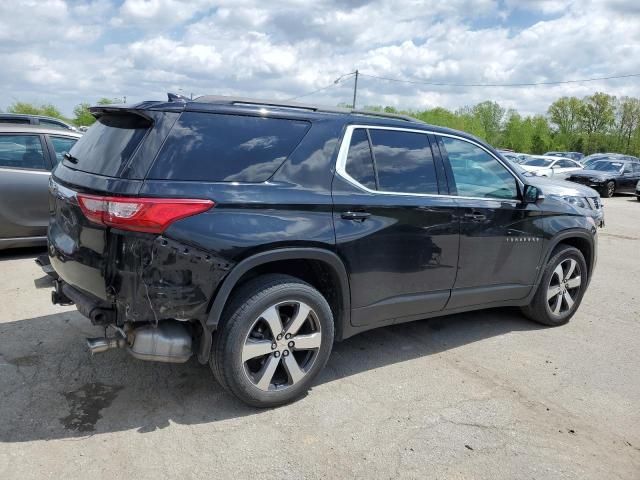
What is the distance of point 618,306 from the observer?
6020mm

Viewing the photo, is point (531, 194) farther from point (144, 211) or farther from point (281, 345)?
point (144, 211)

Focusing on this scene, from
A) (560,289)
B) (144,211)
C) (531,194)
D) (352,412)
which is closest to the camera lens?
(144,211)

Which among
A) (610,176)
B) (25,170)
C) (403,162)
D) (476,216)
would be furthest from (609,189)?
(25,170)

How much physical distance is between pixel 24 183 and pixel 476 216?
533 centimetres

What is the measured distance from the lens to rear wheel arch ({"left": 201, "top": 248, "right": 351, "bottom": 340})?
3.09m

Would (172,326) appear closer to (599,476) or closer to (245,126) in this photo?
(245,126)

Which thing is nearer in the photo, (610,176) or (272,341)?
(272,341)

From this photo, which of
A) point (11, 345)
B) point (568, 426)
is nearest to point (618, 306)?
Result: point (568, 426)

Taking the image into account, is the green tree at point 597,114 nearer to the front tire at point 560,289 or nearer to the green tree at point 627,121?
the green tree at point 627,121

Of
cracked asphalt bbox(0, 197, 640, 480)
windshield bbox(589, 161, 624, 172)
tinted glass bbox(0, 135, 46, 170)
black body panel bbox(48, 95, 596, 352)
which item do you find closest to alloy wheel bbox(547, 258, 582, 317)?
cracked asphalt bbox(0, 197, 640, 480)

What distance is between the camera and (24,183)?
259 inches

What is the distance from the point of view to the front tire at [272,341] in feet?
10.4

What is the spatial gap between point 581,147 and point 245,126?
286 feet

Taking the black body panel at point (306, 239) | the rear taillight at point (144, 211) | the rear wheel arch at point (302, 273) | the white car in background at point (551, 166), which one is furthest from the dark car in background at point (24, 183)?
the white car in background at point (551, 166)
